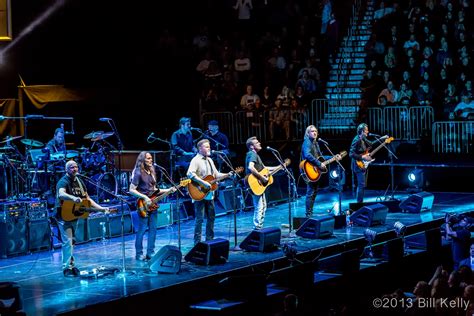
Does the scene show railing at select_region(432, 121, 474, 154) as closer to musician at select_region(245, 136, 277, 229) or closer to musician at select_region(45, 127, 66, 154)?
musician at select_region(245, 136, 277, 229)

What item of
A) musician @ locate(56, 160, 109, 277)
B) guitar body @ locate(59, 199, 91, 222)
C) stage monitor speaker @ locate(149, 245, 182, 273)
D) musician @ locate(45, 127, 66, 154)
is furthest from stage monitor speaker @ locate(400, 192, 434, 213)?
guitar body @ locate(59, 199, 91, 222)

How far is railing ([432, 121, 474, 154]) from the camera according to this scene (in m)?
24.0

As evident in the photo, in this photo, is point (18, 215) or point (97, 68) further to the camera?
point (97, 68)

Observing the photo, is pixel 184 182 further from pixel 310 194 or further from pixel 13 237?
pixel 310 194

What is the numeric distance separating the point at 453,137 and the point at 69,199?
13101 millimetres

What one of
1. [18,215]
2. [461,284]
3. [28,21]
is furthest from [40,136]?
[461,284]

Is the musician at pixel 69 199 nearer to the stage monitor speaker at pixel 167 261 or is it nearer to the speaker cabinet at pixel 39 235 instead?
the stage monitor speaker at pixel 167 261

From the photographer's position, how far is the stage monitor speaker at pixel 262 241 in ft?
51.5

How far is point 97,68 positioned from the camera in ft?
85.3

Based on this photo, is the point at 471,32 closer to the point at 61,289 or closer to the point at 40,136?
the point at 40,136

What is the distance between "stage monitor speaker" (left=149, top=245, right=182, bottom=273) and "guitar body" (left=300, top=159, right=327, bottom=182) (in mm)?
4659

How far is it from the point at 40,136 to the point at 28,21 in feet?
10.5

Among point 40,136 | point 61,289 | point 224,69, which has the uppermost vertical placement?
point 224,69

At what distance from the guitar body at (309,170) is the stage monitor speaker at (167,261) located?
4.66 metres
